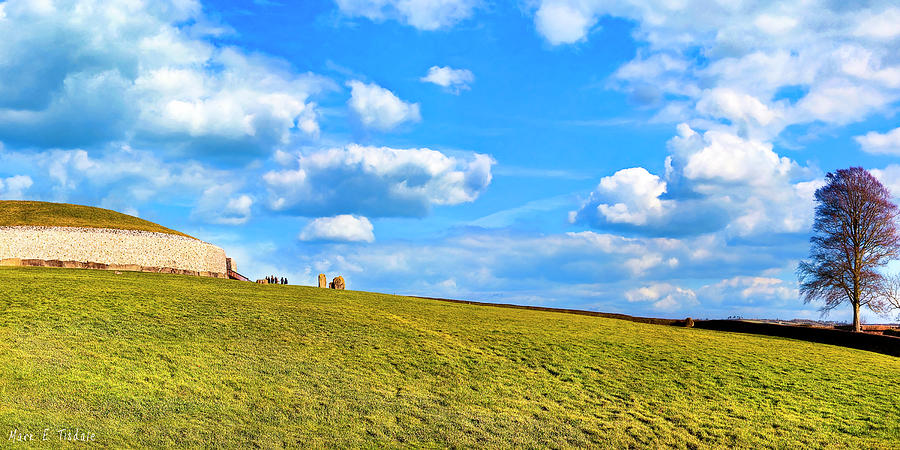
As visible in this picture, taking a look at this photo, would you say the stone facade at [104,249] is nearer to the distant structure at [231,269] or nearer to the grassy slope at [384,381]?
the distant structure at [231,269]

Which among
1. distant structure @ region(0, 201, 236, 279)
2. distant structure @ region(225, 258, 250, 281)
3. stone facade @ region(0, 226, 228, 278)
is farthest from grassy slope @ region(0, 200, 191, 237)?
distant structure @ region(225, 258, 250, 281)

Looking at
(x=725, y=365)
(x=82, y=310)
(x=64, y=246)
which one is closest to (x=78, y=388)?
(x=82, y=310)

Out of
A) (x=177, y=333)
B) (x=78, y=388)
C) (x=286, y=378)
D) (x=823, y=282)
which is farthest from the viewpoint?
(x=823, y=282)

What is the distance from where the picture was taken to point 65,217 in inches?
1940

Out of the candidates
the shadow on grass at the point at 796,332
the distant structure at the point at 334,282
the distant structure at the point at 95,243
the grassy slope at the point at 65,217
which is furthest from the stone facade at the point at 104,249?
the shadow on grass at the point at 796,332

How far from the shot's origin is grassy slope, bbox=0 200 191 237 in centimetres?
4666

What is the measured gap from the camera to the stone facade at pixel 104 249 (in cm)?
4288

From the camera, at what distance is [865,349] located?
3022cm

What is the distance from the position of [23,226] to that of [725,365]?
4842 centimetres

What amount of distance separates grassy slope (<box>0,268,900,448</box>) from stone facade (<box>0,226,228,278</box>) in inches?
841

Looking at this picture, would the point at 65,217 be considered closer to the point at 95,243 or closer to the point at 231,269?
the point at 95,243

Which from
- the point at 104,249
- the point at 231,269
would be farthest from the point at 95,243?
the point at 231,269

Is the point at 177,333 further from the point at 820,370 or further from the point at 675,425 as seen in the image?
the point at 820,370

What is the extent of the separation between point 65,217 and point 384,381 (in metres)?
46.5
